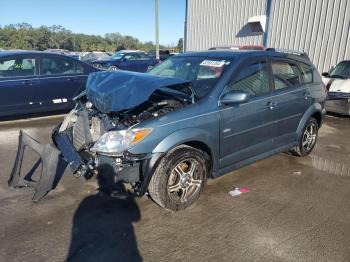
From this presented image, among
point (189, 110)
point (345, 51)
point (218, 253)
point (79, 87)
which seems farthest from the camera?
point (345, 51)

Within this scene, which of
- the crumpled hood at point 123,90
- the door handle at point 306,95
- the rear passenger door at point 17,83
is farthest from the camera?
the rear passenger door at point 17,83

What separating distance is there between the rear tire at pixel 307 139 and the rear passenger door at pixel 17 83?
5.76m

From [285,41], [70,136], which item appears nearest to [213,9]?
[285,41]

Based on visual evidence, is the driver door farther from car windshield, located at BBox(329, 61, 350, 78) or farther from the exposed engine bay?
car windshield, located at BBox(329, 61, 350, 78)

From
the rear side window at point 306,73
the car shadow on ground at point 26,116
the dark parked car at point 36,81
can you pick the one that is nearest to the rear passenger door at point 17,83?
the dark parked car at point 36,81

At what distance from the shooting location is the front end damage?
124 inches

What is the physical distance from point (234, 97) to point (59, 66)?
550cm

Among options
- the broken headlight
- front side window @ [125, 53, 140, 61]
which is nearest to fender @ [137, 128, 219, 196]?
the broken headlight

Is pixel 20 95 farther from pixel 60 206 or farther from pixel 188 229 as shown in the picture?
pixel 188 229

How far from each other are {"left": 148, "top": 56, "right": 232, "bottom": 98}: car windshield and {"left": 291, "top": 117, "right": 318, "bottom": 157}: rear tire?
6.69ft

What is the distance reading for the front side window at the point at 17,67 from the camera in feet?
22.8

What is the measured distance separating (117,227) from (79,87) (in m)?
5.49

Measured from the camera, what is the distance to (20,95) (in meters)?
7.11

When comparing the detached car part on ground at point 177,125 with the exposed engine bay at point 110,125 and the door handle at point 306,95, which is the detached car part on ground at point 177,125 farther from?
the door handle at point 306,95
